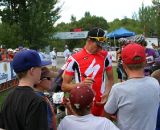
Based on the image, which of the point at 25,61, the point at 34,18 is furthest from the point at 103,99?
the point at 34,18

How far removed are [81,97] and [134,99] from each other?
24.8 inches

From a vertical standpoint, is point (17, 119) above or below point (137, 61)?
below

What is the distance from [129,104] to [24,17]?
89.2ft

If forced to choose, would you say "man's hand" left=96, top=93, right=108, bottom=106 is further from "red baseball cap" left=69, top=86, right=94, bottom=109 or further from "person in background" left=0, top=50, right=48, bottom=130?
"person in background" left=0, top=50, right=48, bottom=130

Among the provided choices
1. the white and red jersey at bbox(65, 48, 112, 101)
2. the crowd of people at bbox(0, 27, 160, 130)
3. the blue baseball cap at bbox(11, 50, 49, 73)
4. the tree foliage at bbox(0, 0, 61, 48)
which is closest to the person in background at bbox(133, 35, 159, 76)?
the white and red jersey at bbox(65, 48, 112, 101)

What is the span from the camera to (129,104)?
14.3 ft

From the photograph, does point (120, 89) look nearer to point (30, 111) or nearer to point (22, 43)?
point (30, 111)

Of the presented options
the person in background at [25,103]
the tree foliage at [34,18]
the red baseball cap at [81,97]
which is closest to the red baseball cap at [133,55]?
the red baseball cap at [81,97]

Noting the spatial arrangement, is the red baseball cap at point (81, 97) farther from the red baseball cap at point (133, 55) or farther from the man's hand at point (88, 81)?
the man's hand at point (88, 81)

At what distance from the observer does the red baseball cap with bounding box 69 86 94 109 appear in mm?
3973

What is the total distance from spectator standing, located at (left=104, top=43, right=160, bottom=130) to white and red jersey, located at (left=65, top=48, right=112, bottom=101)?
1.74 meters

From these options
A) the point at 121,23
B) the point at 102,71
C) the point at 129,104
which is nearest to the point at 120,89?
the point at 129,104

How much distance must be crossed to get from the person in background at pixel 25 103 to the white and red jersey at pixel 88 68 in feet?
7.04

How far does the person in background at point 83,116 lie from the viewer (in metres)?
3.97
